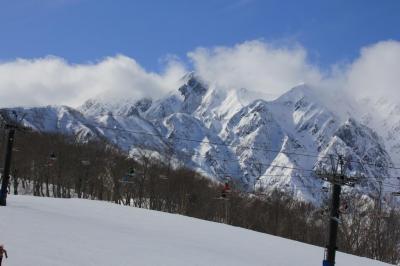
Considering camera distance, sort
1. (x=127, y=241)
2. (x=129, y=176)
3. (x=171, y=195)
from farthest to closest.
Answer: (x=171, y=195)
(x=129, y=176)
(x=127, y=241)

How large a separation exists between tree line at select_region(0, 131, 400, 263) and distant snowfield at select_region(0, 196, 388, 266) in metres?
40.8

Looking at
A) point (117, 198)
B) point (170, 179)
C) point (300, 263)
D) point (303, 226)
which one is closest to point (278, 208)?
point (303, 226)

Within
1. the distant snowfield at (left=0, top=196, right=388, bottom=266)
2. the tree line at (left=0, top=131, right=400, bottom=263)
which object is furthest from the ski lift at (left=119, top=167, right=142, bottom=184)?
the tree line at (left=0, top=131, right=400, bottom=263)

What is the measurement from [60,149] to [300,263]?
2881 inches

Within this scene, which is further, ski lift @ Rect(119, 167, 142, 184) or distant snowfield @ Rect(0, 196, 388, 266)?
ski lift @ Rect(119, 167, 142, 184)

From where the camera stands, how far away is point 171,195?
356 feet

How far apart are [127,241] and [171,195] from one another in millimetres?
71345

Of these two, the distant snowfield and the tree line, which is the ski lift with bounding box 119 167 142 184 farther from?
the tree line

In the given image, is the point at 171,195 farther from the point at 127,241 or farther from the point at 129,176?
the point at 127,241

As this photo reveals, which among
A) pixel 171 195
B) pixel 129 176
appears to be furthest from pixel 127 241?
pixel 171 195

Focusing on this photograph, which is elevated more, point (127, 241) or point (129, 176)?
point (129, 176)

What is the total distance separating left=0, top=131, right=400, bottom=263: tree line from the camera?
10175 centimetres

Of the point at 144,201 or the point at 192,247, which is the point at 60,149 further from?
the point at 192,247

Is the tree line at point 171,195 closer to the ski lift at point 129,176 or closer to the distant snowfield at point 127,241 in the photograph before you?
the ski lift at point 129,176
